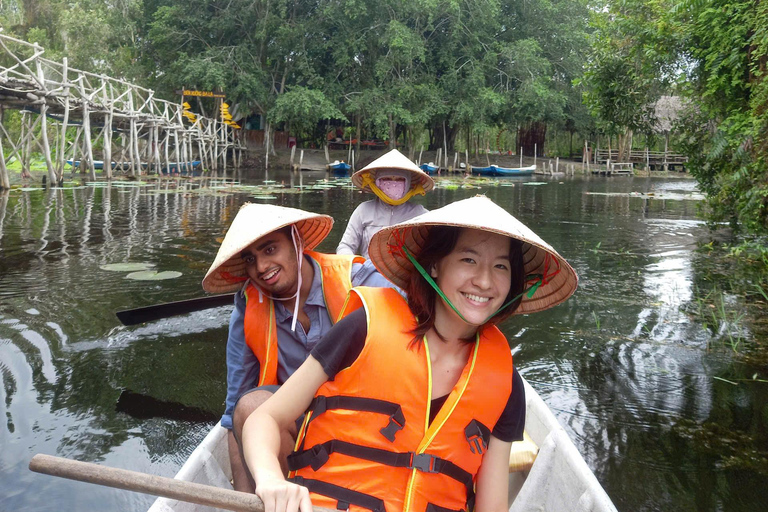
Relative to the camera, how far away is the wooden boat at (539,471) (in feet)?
7.02

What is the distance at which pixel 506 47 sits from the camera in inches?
→ 1127

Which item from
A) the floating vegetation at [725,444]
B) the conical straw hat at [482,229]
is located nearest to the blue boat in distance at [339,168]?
the floating vegetation at [725,444]

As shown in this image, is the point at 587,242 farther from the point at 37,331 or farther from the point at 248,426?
the point at 248,426

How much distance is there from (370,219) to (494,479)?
10.3 ft

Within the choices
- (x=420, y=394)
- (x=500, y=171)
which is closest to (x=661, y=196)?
(x=500, y=171)

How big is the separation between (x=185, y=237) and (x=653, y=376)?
6.75 m

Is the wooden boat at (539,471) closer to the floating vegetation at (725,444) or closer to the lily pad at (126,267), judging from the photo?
the floating vegetation at (725,444)

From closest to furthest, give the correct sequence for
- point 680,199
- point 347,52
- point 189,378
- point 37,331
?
1. point 189,378
2. point 37,331
3. point 680,199
4. point 347,52

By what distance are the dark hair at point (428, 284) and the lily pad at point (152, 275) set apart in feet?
16.7

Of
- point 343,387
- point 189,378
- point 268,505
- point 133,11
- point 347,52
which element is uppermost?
point 133,11

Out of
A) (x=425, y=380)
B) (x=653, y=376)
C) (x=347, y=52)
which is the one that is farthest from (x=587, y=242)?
(x=347, y=52)

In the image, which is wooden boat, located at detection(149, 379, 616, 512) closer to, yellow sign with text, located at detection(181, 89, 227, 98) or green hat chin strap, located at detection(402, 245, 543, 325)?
green hat chin strap, located at detection(402, 245, 543, 325)

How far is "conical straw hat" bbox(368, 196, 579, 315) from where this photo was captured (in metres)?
1.70

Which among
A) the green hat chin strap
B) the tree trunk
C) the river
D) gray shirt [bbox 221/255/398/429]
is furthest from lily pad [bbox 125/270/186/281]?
the tree trunk
